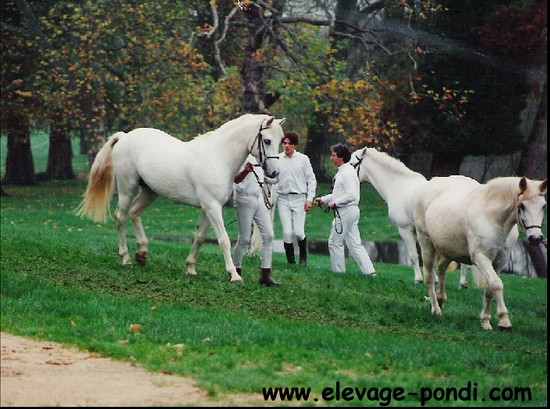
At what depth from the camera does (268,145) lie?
1404 cm

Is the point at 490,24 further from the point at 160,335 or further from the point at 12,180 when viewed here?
the point at 160,335

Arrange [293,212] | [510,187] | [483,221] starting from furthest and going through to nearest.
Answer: [293,212] → [483,221] → [510,187]

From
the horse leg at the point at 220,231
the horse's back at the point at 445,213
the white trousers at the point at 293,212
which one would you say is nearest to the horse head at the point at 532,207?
the horse's back at the point at 445,213

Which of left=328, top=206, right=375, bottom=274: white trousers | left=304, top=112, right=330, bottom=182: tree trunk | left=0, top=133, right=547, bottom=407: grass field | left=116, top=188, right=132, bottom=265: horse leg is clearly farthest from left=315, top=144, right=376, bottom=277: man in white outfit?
left=304, top=112, right=330, bottom=182: tree trunk

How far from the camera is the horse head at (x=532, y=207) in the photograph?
11.0 m

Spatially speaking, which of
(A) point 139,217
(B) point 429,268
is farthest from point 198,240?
(B) point 429,268

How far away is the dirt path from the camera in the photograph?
24.8 ft

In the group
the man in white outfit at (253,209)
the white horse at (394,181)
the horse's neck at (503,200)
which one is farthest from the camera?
the white horse at (394,181)

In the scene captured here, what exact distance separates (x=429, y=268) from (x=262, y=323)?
3.00 m

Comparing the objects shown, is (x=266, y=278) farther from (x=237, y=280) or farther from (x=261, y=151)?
(x=261, y=151)

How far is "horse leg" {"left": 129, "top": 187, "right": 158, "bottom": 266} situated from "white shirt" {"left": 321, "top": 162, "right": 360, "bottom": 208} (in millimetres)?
2828

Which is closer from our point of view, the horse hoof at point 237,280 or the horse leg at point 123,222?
the horse hoof at point 237,280

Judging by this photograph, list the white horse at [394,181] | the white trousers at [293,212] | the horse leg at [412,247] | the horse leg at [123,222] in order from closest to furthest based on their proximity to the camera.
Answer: the horse leg at [123,222]
the white horse at [394,181]
the horse leg at [412,247]
the white trousers at [293,212]

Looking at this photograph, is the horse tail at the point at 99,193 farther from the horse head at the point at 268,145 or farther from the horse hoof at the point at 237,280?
the horse head at the point at 268,145
